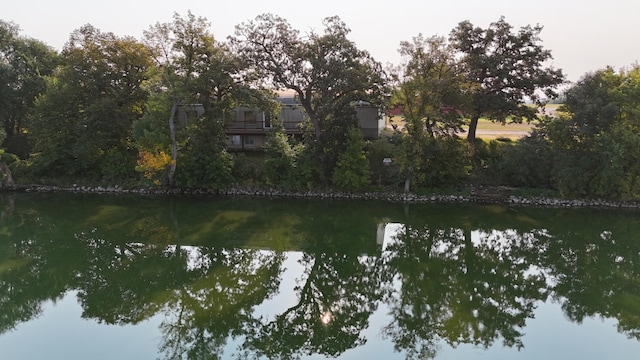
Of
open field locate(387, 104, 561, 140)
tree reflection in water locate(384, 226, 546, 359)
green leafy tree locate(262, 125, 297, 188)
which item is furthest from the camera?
open field locate(387, 104, 561, 140)

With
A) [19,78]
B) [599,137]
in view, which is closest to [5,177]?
[19,78]

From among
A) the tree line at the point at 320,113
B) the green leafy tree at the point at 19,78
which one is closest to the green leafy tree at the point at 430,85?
the tree line at the point at 320,113

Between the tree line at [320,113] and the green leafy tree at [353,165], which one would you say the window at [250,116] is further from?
the green leafy tree at [353,165]

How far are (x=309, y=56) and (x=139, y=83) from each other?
9.87 metres

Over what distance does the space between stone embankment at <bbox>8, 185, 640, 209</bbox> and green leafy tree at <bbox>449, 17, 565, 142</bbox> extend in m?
4.58

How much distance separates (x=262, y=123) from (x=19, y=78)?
47.0 ft

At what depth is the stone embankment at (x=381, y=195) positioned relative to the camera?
2200cm

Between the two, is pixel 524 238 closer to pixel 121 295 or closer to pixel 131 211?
pixel 121 295

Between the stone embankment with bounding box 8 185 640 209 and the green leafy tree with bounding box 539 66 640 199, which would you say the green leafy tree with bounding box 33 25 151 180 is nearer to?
the stone embankment with bounding box 8 185 640 209

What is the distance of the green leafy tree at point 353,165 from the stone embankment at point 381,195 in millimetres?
1027

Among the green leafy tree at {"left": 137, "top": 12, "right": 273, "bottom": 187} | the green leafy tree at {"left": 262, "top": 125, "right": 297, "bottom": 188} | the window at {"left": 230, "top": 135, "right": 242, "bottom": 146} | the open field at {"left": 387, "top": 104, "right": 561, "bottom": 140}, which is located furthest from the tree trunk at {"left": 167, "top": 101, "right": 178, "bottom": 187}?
the open field at {"left": 387, "top": 104, "right": 561, "bottom": 140}

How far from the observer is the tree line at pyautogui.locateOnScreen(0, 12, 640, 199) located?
21359mm

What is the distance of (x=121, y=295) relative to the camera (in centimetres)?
1303

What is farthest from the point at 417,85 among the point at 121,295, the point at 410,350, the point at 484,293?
the point at 121,295
